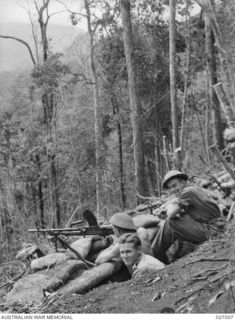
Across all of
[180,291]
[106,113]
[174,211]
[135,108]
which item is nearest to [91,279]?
[174,211]

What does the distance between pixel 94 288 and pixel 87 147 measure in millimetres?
12837

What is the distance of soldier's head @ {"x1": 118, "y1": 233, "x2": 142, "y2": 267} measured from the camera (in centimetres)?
477

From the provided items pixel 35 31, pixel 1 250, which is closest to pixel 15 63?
pixel 35 31

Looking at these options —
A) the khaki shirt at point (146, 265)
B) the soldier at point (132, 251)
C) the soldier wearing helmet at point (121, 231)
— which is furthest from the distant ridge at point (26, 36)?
the khaki shirt at point (146, 265)

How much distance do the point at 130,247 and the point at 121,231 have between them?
0.23 m

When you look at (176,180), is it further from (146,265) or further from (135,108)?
(135,108)

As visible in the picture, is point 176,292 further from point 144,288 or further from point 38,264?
point 38,264

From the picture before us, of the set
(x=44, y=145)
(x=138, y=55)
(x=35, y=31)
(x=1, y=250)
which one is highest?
(x=35, y=31)

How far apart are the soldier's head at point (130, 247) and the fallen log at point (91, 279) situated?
0.40m

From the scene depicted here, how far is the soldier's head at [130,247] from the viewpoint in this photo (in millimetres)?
4769

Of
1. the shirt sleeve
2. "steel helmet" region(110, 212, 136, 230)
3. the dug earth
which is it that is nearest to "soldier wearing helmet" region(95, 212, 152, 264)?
"steel helmet" region(110, 212, 136, 230)

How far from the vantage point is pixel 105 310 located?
3.71 m

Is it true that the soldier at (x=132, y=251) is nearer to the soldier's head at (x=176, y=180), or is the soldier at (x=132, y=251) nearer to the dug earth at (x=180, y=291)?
the dug earth at (x=180, y=291)

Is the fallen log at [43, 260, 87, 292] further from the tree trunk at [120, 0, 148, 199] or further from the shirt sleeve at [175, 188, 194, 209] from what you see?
the tree trunk at [120, 0, 148, 199]
